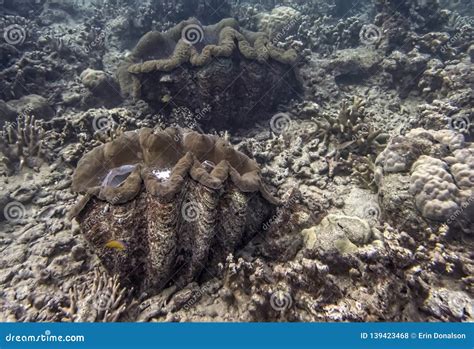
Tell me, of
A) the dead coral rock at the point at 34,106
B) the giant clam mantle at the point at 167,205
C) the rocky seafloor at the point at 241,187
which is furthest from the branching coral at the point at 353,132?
the dead coral rock at the point at 34,106

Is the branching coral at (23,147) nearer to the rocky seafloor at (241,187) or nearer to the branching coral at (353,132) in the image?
the rocky seafloor at (241,187)

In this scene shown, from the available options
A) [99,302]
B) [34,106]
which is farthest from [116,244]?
[34,106]

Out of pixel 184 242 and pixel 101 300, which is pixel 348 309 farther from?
pixel 101 300

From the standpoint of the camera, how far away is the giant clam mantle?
2.67 metres

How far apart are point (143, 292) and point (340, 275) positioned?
1.97 meters

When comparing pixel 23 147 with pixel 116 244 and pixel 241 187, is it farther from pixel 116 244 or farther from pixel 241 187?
pixel 241 187

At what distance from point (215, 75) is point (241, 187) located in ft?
9.35

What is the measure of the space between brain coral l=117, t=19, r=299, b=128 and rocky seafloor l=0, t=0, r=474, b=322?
3 cm

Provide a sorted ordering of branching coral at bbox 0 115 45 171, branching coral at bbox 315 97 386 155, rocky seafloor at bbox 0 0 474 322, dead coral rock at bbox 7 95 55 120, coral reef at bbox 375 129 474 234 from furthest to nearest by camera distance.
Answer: dead coral rock at bbox 7 95 55 120 → branching coral at bbox 315 97 386 155 → branching coral at bbox 0 115 45 171 → coral reef at bbox 375 129 474 234 → rocky seafloor at bbox 0 0 474 322

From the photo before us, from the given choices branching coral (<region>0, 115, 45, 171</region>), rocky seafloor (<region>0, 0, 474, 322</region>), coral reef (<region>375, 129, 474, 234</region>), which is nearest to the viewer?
rocky seafloor (<region>0, 0, 474, 322</region>)

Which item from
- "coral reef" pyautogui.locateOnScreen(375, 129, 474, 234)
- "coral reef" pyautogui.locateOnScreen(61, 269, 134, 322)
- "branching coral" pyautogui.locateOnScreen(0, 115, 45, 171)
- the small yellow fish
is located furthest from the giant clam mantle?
"branching coral" pyautogui.locateOnScreen(0, 115, 45, 171)

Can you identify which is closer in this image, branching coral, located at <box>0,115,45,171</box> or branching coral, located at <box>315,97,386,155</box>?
branching coral, located at <box>0,115,45,171</box>

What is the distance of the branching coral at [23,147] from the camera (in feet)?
14.9

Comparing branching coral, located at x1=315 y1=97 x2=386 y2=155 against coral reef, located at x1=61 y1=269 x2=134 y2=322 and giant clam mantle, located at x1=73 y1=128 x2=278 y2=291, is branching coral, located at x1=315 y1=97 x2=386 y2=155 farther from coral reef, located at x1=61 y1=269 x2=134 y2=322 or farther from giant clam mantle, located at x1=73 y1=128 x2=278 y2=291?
coral reef, located at x1=61 y1=269 x2=134 y2=322
